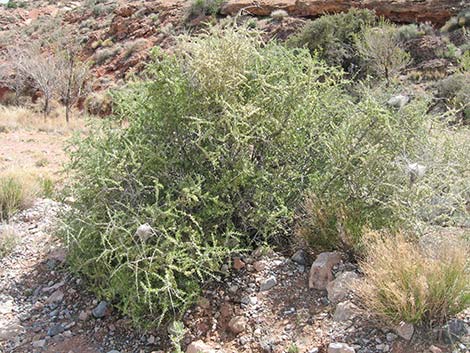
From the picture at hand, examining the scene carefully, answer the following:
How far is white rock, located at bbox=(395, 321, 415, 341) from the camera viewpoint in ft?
9.47

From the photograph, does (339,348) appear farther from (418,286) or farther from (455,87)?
(455,87)

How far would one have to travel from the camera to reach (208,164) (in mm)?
3918

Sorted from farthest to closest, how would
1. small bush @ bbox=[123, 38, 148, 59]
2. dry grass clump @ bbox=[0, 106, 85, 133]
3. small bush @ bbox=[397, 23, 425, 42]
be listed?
1. small bush @ bbox=[123, 38, 148, 59]
2. small bush @ bbox=[397, 23, 425, 42]
3. dry grass clump @ bbox=[0, 106, 85, 133]

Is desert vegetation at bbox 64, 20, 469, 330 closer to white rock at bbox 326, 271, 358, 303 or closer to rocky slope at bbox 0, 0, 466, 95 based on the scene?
white rock at bbox 326, 271, 358, 303

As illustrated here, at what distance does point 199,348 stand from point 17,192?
3.17 m

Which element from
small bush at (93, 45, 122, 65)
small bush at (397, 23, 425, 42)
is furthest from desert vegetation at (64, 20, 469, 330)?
small bush at (93, 45, 122, 65)

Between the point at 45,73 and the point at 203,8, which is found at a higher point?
the point at 203,8

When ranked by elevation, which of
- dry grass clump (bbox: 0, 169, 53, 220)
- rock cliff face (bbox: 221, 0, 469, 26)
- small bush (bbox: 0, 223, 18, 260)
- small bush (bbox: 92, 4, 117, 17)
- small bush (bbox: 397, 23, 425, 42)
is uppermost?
rock cliff face (bbox: 221, 0, 469, 26)

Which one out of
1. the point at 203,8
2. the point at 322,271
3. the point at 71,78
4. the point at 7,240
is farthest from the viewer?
the point at 203,8

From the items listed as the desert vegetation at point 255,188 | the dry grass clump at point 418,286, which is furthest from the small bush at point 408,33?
the dry grass clump at point 418,286

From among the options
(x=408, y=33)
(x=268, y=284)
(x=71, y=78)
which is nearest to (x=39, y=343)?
(x=268, y=284)

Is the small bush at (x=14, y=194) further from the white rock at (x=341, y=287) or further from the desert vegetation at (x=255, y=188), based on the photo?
the white rock at (x=341, y=287)

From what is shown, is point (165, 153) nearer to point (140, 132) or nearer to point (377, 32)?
point (140, 132)

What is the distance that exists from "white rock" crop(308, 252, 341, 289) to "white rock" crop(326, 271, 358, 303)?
99 millimetres
